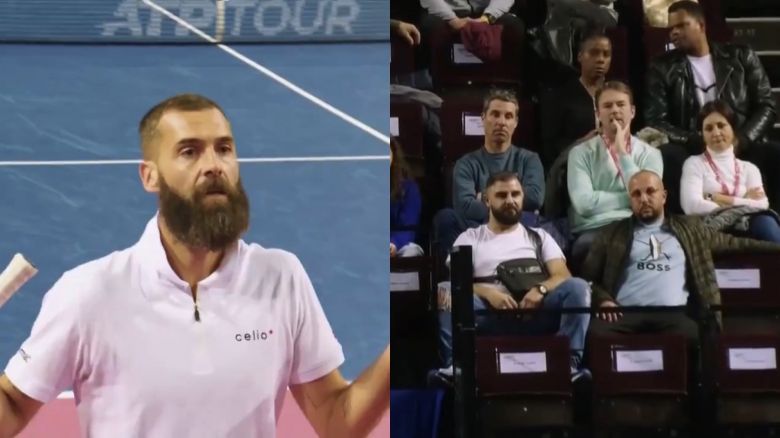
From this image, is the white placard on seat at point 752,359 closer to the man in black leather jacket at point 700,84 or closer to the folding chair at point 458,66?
the man in black leather jacket at point 700,84

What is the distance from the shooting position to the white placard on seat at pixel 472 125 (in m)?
5.74

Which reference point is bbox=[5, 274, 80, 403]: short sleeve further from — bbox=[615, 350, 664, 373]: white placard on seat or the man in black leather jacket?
the man in black leather jacket

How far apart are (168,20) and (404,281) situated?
128 cm

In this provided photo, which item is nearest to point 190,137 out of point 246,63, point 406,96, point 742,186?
point 246,63

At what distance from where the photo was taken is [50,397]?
4.57m

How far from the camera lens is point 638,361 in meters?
5.08

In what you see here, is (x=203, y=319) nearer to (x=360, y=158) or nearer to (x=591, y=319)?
(x=360, y=158)

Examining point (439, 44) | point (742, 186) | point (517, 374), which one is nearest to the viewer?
point (517, 374)

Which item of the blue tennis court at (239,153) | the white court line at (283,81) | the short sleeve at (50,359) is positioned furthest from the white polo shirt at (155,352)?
the white court line at (283,81)

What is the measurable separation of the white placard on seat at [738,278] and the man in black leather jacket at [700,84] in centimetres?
51

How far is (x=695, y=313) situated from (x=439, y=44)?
1.63 metres

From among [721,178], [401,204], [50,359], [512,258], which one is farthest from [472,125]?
[50,359]

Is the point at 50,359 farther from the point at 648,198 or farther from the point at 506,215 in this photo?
the point at 648,198

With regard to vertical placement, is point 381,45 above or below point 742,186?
above
